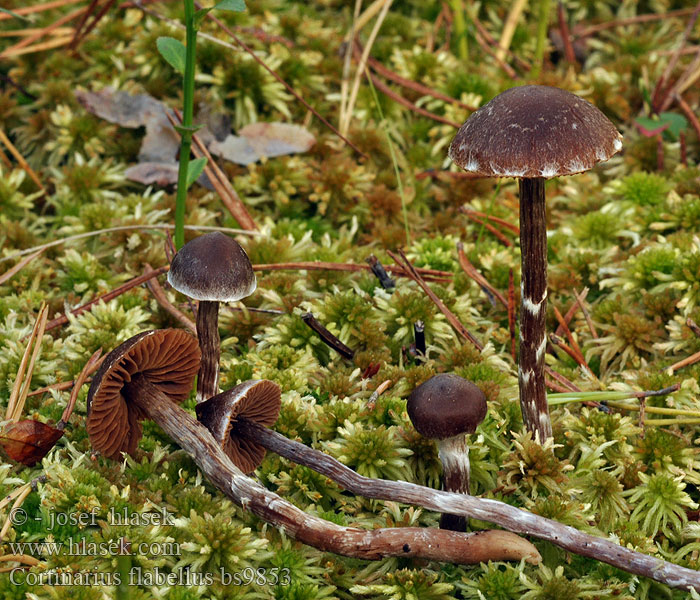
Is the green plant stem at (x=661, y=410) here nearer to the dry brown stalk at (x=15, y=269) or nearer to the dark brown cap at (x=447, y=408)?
the dark brown cap at (x=447, y=408)

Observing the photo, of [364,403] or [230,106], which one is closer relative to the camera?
[364,403]

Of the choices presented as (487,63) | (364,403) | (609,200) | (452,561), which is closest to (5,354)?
(364,403)

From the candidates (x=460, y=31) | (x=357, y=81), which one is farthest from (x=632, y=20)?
(x=357, y=81)

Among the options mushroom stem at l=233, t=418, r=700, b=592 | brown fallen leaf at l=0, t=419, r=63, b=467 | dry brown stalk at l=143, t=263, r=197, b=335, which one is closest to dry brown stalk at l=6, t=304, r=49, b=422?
brown fallen leaf at l=0, t=419, r=63, b=467

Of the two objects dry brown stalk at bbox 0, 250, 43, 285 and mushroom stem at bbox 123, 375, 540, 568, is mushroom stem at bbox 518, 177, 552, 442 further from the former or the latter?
dry brown stalk at bbox 0, 250, 43, 285

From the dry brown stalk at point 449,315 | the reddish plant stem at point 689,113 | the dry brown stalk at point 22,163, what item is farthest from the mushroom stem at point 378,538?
the reddish plant stem at point 689,113

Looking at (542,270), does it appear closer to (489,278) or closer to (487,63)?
(489,278)
